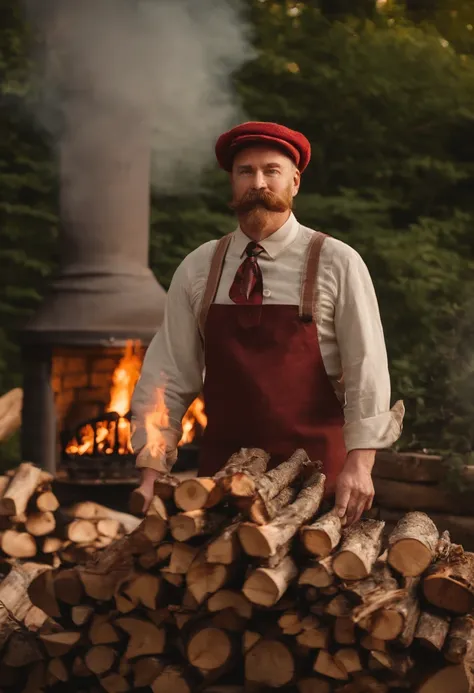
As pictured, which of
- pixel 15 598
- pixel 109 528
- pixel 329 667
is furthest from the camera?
pixel 109 528

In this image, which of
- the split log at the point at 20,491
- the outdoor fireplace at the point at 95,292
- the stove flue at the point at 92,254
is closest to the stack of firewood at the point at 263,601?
the split log at the point at 20,491

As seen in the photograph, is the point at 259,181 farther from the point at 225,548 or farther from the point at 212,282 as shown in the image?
the point at 225,548

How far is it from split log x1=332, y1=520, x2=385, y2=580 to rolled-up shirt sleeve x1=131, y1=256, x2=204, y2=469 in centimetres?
74

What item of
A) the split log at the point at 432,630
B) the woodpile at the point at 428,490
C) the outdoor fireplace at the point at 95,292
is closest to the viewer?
the split log at the point at 432,630

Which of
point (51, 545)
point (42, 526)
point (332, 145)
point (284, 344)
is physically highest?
point (332, 145)

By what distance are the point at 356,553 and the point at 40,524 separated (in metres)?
2.93

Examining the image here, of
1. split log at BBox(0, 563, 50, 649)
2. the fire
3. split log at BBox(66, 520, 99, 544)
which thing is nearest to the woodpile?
the fire

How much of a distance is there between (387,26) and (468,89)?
3.49 feet

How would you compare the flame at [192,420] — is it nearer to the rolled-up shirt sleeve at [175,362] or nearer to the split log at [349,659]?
the rolled-up shirt sleeve at [175,362]

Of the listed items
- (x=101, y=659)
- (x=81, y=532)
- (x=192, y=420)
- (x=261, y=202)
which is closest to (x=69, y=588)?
(x=101, y=659)

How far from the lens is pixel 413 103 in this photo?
9.46m

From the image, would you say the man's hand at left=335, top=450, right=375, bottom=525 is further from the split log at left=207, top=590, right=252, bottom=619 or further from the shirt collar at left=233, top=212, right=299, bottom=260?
the shirt collar at left=233, top=212, right=299, bottom=260

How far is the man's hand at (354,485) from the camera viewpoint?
338 cm

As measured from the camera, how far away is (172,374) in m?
3.70
